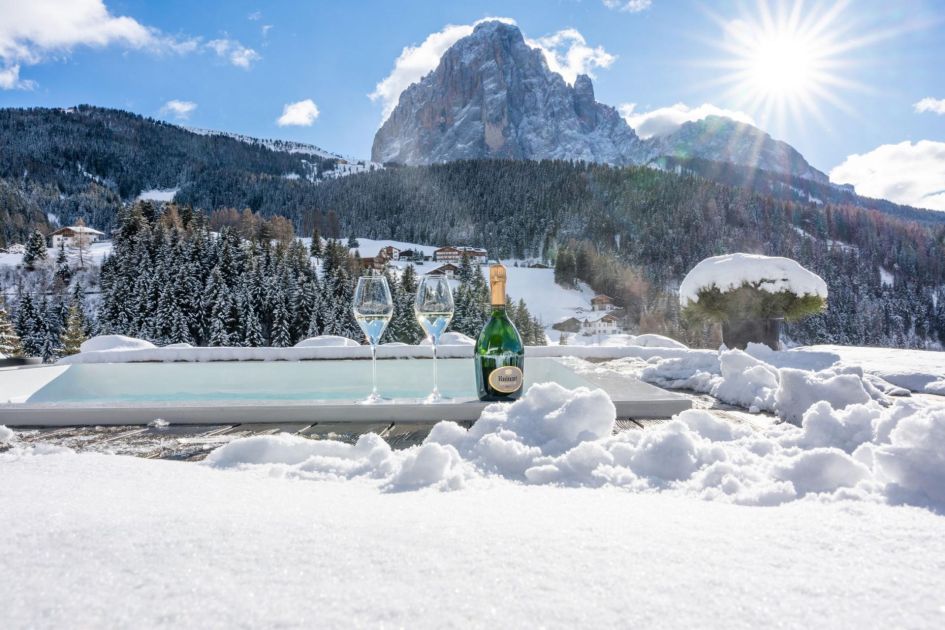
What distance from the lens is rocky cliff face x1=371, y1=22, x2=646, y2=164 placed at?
122 meters

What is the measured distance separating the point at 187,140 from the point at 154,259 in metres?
63.5

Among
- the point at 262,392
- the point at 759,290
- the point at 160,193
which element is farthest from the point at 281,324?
the point at 160,193

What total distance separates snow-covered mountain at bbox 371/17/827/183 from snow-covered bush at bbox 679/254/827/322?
11924 cm

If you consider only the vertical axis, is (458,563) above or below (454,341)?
below

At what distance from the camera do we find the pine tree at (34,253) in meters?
42.9

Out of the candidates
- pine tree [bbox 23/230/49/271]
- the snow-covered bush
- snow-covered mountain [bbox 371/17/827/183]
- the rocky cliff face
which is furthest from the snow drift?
the rocky cliff face

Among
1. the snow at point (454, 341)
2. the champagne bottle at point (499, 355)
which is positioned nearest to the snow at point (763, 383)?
the champagne bottle at point (499, 355)

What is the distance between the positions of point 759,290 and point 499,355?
3.35 metres

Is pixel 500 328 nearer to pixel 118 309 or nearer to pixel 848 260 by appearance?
pixel 118 309

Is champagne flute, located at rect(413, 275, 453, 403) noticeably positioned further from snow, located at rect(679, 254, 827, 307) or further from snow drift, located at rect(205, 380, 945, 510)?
snow, located at rect(679, 254, 827, 307)

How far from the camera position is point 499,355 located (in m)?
1.24

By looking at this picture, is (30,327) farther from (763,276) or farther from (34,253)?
(763,276)

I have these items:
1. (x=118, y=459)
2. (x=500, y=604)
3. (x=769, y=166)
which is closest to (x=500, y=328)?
(x=118, y=459)

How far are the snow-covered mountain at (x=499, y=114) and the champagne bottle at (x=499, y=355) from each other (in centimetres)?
12183
